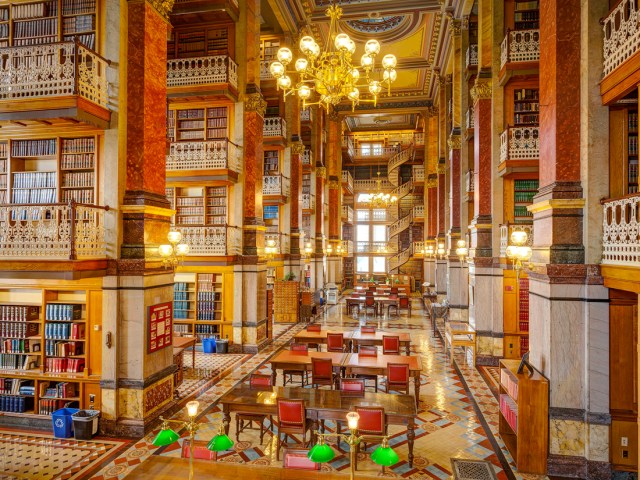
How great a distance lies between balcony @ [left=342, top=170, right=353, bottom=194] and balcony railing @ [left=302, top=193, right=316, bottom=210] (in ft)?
23.8

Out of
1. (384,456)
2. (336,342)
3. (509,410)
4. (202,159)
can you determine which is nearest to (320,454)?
(384,456)

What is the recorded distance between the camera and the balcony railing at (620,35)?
486 centimetres

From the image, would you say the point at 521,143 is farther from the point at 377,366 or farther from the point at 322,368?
the point at 322,368

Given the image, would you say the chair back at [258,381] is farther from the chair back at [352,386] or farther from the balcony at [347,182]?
the balcony at [347,182]

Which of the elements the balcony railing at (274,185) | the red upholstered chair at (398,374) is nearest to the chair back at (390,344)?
the red upholstered chair at (398,374)

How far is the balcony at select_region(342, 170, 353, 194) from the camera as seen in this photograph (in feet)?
94.7

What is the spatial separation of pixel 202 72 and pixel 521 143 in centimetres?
840

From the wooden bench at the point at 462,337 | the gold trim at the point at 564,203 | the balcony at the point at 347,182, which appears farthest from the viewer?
the balcony at the point at 347,182

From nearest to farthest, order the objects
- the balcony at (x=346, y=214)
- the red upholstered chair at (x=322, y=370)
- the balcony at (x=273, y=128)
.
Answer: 1. the red upholstered chair at (x=322, y=370)
2. the balcony at (x=273, y=128)
3. the balcony at (x=346, y=214)

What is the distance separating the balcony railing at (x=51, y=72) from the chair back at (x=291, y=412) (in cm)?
550

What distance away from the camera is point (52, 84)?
6.39 m

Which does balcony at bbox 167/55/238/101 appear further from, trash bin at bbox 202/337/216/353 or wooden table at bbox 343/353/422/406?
wooden table at bbox 343/353/422/406

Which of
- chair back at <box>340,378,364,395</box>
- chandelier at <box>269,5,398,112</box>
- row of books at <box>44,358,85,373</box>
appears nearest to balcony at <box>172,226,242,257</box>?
row of books at <box>44,358,85,373</box>

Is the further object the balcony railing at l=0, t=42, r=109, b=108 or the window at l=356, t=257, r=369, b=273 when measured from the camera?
the window at l=356, t=257, r=369, b=273
